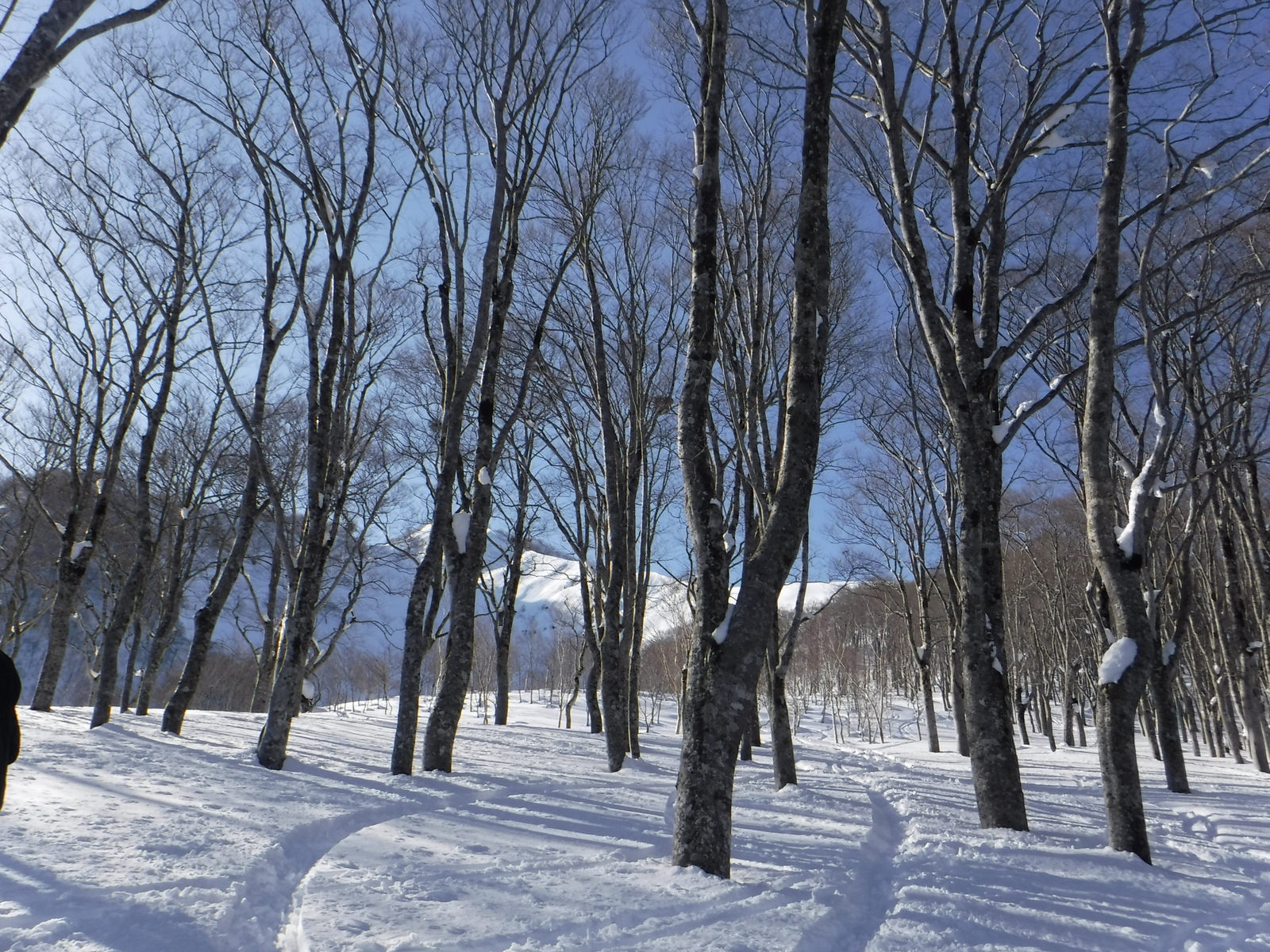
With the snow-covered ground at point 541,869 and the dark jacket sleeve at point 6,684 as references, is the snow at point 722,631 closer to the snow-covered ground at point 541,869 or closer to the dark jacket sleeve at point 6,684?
the snow-covered ground at point 541,869

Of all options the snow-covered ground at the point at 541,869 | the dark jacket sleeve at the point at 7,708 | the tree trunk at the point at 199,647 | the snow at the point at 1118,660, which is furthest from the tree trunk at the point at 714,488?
the tree trunk at the point at 199,647

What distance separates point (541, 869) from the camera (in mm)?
4082

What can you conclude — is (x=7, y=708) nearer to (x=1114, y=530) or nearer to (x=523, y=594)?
(x=1114, y=530)

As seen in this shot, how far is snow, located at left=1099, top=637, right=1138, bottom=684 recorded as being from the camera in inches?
206

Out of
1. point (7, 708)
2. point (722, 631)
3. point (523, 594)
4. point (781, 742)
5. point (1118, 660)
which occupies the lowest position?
point (781, 742)

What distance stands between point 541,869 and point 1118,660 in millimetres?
4660

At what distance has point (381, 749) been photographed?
35.3ft

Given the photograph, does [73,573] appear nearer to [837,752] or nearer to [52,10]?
[52,10]

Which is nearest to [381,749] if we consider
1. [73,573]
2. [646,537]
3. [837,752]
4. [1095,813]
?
[73,573]

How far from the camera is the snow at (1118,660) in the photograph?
5.23 meters

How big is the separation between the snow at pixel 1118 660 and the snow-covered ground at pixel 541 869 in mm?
1270

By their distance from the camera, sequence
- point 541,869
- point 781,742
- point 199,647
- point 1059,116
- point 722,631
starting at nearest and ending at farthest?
point 541,869
point 722,631
point 1059,116
point 781,742
point 199,647

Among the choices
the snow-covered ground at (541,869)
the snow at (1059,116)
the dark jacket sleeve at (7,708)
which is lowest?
the snow-covered ground at (541,869)

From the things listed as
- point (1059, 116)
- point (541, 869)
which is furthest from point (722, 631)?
point (1059, 116)
